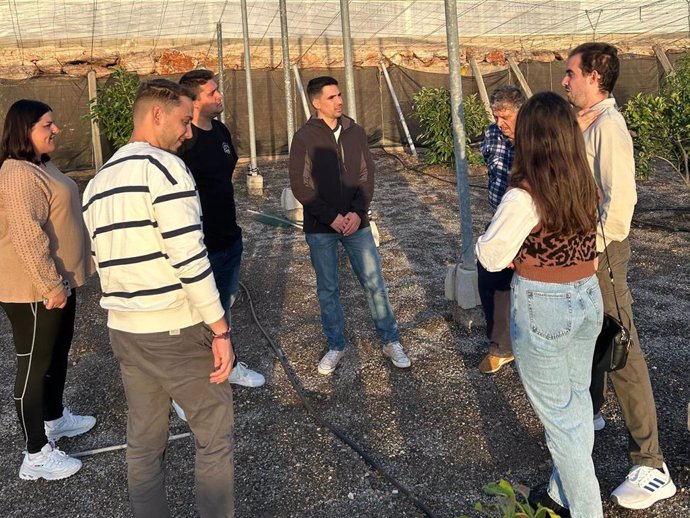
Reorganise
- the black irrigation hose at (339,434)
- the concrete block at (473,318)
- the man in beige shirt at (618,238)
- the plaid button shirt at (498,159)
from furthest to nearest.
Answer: the concrete block at (473,318) < the plaid button shirt at (498,159) < the black irrigation hose at (339,434) < the man in beige shirt at (618,238)

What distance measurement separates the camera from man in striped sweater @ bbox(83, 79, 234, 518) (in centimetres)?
194

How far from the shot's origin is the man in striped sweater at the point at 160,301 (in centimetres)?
194

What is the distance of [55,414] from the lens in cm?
320

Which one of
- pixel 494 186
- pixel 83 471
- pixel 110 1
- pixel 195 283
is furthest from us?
pixel 110 1

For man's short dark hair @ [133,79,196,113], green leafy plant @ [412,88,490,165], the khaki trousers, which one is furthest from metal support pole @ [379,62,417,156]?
man's short dark hair @ [133,79,196,113]

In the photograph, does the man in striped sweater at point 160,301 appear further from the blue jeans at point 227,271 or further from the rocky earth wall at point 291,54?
the rocky earth wall at point 291,54

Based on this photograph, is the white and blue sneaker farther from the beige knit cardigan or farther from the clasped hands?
the beige knit cardigan

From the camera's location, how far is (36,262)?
276 cm

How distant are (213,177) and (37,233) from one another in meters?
0.96

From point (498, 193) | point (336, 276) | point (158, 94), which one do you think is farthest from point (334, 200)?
point (158, 94)

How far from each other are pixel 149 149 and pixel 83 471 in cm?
177

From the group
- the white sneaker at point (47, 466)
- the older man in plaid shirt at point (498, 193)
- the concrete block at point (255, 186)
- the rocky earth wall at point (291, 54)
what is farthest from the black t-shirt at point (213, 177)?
the rocky earth wall at point (291, 54)

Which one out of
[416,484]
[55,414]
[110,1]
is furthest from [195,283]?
[110,1]

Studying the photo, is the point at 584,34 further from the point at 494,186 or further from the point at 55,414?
the point at 55,414
